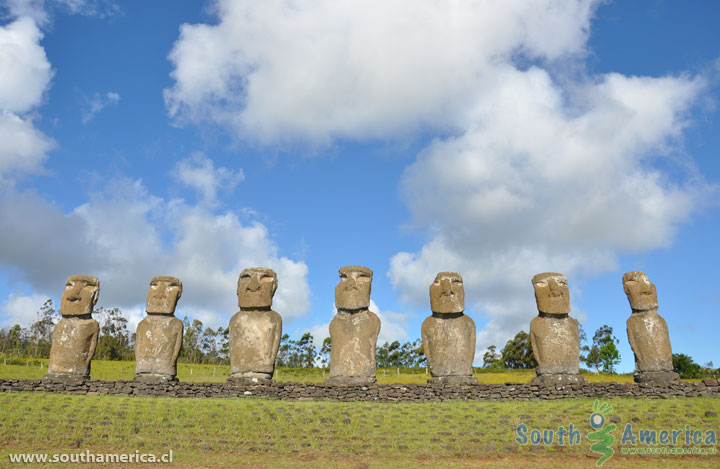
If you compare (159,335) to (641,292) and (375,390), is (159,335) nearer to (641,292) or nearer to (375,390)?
(375,390)

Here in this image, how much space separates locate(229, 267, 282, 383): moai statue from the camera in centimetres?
1859

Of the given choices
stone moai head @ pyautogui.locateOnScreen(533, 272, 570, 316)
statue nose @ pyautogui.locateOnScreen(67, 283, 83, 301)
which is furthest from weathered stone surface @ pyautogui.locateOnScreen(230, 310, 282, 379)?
stone moai head @ pyautogui.locateOnScreen(533, 272, 570, 316)

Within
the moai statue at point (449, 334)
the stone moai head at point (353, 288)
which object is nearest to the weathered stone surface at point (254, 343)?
the stone moai head at point (353, 288)

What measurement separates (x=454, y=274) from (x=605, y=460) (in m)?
8.07

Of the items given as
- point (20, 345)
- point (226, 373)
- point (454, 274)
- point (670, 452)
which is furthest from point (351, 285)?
point (20, 345)

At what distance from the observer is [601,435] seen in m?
13.6

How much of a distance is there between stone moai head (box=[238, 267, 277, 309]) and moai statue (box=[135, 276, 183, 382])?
2267 millimetres

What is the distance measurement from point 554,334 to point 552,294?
4.33 feet

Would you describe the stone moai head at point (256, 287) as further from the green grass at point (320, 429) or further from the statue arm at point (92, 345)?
the statue arm at point (92, 345)

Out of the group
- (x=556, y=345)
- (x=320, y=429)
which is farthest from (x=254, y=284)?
(x=556, y=345)

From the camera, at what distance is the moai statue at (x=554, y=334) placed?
1861 cm

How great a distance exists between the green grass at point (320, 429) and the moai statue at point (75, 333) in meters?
2.72

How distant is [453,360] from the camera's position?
18.7 meters

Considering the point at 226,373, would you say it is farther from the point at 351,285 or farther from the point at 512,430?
the point at 512,430
